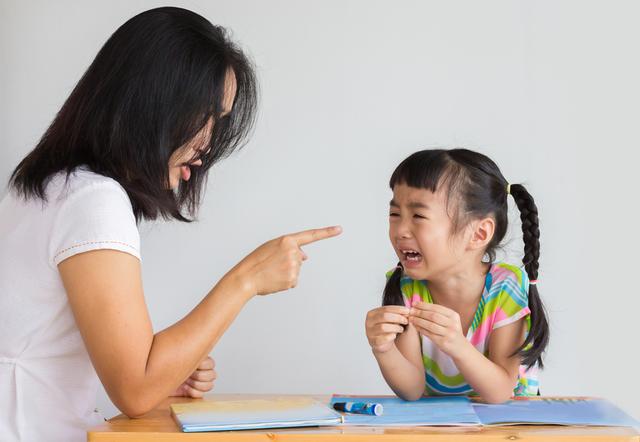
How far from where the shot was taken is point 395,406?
4.54ft

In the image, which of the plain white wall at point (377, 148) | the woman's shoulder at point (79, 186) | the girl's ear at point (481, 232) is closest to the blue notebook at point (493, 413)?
the girl's ear at point (481, 232)

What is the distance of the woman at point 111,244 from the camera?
1194mm

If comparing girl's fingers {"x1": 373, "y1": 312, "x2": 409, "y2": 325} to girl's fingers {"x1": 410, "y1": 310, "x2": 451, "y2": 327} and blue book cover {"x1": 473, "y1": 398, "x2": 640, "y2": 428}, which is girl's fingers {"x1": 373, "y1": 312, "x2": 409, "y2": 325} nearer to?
girl's fingers {"x1": 410, "y1": 310, "x2": 451, "y2": 327}

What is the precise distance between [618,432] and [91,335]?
29.7 inches

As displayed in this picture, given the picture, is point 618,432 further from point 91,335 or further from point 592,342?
point 592,342

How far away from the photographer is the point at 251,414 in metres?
1.24

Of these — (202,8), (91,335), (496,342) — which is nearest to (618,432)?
(496,342)

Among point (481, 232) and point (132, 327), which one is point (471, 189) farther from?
point (132, 327)

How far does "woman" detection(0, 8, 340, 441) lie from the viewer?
3.92 ft

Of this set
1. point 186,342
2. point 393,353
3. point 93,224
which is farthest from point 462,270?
point 93,224

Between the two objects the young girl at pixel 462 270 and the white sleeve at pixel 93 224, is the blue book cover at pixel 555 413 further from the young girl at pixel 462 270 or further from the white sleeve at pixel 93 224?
the white sleeve at pixel 93 224

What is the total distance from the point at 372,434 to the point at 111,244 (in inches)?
17.9

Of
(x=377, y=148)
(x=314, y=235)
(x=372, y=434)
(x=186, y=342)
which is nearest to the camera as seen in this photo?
(x=372, y=434)

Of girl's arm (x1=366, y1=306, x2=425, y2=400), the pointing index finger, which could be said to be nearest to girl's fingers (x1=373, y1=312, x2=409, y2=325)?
girl's arm (x1=366, y1=306, x2=425, y2=400)
